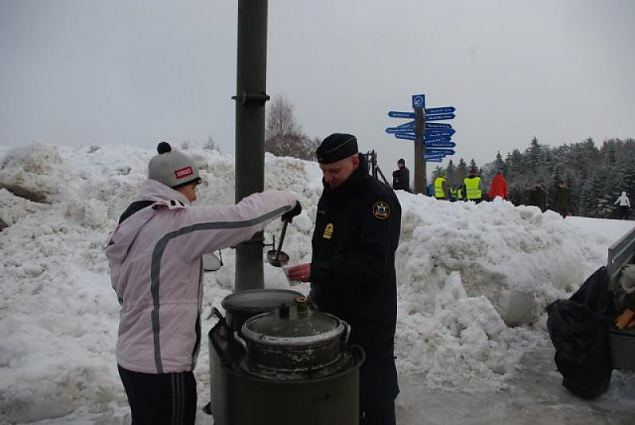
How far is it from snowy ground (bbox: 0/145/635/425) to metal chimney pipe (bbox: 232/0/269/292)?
6.31 feet

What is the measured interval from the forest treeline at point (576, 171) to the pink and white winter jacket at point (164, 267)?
34.2 metres

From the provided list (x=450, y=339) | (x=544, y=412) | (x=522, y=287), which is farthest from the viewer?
(x=522, y=287)

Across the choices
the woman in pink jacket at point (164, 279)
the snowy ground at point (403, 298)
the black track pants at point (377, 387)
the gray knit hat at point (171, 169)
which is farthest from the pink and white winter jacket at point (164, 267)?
the snowy ground at point (403, 298)

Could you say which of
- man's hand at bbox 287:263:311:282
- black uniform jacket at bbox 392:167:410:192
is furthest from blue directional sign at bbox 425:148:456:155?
man's hand at bbox 287:263:311:282

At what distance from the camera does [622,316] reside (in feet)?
13.6

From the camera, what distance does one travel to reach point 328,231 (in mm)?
2803

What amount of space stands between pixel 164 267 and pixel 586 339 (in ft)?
12.2

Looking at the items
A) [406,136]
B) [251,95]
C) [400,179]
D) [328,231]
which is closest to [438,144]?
[406,136]

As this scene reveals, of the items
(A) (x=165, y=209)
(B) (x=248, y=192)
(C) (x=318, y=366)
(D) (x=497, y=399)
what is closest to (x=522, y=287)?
(D) (x=497, y=399)

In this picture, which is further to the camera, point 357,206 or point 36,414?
point 36,414

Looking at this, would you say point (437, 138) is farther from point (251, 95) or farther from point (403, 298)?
point (251, 95)

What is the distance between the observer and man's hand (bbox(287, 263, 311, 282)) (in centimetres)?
244

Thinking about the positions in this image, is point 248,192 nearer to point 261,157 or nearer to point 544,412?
point 261,157

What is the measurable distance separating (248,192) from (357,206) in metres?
1.17
